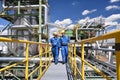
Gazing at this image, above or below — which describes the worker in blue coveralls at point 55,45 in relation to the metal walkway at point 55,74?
above

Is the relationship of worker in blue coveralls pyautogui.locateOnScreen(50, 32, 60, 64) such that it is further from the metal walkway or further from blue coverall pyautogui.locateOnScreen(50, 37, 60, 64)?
the metal walkway

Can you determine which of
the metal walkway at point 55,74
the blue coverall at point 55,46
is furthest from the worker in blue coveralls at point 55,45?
the metal walkway at point 55,74

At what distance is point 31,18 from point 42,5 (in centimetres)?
142

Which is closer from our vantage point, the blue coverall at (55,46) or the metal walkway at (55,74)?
the metal walkway at (55,74)

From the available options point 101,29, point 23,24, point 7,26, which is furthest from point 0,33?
point 101,29

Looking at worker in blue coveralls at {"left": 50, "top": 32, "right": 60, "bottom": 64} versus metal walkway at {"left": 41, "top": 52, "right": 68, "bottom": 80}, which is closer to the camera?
metal walkway at {"left": 41, "top": 52, "right": 68, "bottom": 80}

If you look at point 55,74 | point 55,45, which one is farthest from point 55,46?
point 55,74

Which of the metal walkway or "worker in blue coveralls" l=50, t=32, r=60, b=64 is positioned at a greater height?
"worker in blue coveralls" l=50, t=32, r=60, b=64

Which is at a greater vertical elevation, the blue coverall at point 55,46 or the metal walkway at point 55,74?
the blue coverall at point 55,46

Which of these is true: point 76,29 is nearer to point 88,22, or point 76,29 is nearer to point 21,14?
point 88,22

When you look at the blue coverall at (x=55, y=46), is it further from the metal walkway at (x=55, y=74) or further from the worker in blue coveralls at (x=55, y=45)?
the metal walkway at (x=55, y=74)

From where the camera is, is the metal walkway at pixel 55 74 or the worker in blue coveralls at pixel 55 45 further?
the worker in blue coveralls at pixel 55 45

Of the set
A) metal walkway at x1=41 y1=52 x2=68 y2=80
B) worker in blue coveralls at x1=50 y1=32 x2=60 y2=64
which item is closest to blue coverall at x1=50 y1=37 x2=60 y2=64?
worker in blue coveralls at x1=50 y1=32 x2=60 y2=64

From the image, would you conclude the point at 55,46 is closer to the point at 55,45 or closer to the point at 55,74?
the point at 55,45
